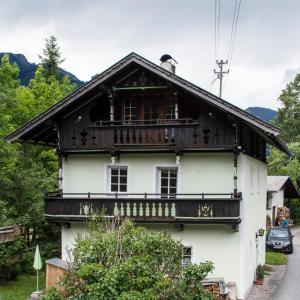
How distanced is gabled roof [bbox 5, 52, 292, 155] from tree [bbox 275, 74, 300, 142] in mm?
51405

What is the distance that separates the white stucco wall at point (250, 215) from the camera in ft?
64.8

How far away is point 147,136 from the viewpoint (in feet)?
64.8

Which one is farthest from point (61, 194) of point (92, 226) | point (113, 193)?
point (92, 226)

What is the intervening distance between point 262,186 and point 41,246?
11277 mm

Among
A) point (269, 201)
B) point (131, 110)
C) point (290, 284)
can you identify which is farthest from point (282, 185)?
point (131, 110)

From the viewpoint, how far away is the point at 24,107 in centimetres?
3284

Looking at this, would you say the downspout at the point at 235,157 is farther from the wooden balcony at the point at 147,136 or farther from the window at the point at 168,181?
the window at the point at 168,181

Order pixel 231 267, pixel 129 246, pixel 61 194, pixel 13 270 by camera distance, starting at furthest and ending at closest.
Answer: pixel 13 270, pixel 61 194, pixel 231 267, pixel 129 246

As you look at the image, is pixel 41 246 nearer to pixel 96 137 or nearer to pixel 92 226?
pixel 96 137

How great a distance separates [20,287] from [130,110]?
829 centimetres

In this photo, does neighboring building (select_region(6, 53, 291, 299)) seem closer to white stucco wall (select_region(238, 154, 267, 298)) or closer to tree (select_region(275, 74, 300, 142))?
white stucco wall (select_region(238, 154, 267, 298))

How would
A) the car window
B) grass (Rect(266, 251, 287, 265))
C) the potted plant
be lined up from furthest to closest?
the car window < grass (Rect(266, 251, 287, 265)) < the potted plant

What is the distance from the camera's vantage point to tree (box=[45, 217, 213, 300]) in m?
11.7

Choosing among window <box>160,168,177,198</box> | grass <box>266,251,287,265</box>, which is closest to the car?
grass <box>266,251,287,265</box>
